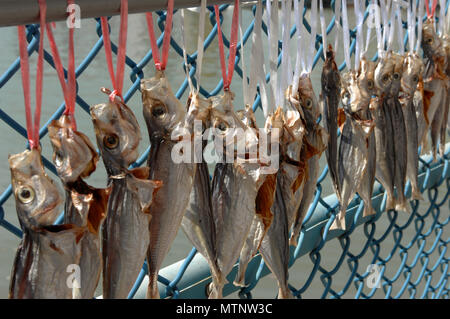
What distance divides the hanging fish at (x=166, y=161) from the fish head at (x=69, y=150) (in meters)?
0.12

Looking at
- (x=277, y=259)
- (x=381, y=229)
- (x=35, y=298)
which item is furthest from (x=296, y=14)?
(x=381, y=229)

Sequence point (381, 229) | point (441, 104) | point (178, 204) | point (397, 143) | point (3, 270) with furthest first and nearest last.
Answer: point (381, 229)
point (3, 270)
point (441, 104)
point (397, 143)
point (178, 204)

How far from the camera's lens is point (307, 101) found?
3.33 feet

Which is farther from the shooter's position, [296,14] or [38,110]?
[296,14]

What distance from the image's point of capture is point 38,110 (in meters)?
0.70

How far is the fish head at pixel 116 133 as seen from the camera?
28.4 inches

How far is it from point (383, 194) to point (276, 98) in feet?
3.30

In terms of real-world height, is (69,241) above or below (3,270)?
above

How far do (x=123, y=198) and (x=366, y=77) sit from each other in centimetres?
61

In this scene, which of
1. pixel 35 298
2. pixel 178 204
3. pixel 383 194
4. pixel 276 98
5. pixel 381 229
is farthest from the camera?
pixel 381 229

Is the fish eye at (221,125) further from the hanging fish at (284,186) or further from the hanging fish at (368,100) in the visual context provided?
the hanging fish at (368,100)

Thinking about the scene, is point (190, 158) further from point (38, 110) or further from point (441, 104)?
point (441, 104)

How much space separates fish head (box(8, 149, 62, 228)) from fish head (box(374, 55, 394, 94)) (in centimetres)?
73

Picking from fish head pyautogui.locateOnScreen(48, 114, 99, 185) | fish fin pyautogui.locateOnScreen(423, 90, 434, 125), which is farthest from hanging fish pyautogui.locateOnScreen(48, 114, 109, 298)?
fish fin pyautogui.locateOnScreen(423, 90, 434, 125)
